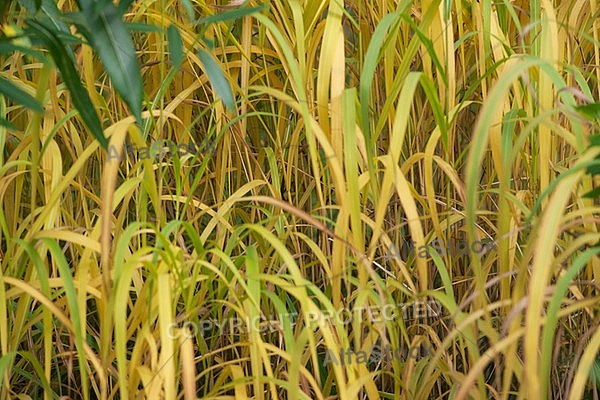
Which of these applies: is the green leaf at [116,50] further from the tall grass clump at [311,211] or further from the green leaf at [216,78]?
the green leaf at [216,78]

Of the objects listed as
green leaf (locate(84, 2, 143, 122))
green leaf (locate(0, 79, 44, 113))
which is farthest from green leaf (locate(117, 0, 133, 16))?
green leaf (locate(0, 79, 44, 113))

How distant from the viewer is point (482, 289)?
0.80 metres

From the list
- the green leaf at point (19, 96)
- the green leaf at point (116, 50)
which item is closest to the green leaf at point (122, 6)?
the green leaf at point (116, 50)

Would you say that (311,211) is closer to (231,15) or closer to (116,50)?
(231,15)

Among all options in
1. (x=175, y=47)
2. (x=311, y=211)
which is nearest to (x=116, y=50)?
(x=175, y=47)

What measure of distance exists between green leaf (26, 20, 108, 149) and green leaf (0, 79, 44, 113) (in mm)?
36

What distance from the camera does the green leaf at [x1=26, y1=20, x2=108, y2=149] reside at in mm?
726

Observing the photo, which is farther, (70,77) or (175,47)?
(175,47)

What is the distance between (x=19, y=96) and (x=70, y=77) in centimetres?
6

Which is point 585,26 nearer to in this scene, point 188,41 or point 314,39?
point 314,39

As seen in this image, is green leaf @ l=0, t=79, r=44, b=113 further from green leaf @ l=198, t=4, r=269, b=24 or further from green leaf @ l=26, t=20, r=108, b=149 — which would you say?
green leaf @ l=198, t=4, r=269, b=24

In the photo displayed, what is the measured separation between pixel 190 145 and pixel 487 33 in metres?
0.47

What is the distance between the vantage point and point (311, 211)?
106 centimetres

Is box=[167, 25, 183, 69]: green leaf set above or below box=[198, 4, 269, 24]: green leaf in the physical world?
below
